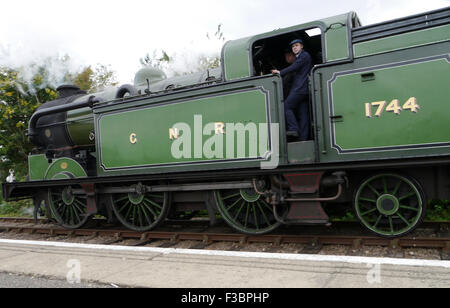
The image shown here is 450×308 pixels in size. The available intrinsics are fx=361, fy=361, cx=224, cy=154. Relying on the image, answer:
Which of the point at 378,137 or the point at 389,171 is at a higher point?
the point at 378,137

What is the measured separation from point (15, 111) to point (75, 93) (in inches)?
203

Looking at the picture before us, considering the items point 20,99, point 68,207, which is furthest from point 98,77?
point 68,207

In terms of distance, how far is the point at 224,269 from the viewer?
3.65 meters

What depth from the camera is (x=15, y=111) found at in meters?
11.8

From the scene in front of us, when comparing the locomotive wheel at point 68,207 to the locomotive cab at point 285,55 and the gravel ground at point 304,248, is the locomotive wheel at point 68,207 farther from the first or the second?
the locomotive cab at point 285,55

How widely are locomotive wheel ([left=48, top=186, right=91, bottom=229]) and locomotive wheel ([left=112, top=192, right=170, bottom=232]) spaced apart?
667 mm

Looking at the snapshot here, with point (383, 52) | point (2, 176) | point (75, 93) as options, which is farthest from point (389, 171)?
point (2, 176)

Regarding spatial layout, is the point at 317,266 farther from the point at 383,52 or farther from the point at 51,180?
the point at 51,180

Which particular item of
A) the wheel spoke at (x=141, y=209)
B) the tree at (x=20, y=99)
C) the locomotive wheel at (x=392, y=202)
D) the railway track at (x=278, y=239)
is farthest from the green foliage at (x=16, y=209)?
the locomotive wheel at (x=392, y=202)

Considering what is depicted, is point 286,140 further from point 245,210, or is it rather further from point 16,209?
point 16,209

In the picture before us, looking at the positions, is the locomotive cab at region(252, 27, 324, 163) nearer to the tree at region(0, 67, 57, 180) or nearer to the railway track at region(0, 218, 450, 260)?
the railway track at region(0, 218, 450, 260)

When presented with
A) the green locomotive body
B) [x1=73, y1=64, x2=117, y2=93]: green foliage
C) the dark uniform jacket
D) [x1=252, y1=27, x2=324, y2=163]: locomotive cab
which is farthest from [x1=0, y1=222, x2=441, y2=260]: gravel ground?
A: [x1=73, y1=64, x2=117, y2=93]: green foliage

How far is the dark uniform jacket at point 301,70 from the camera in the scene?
15.2 ft

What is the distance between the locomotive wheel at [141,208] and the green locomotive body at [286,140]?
2 centimetres
